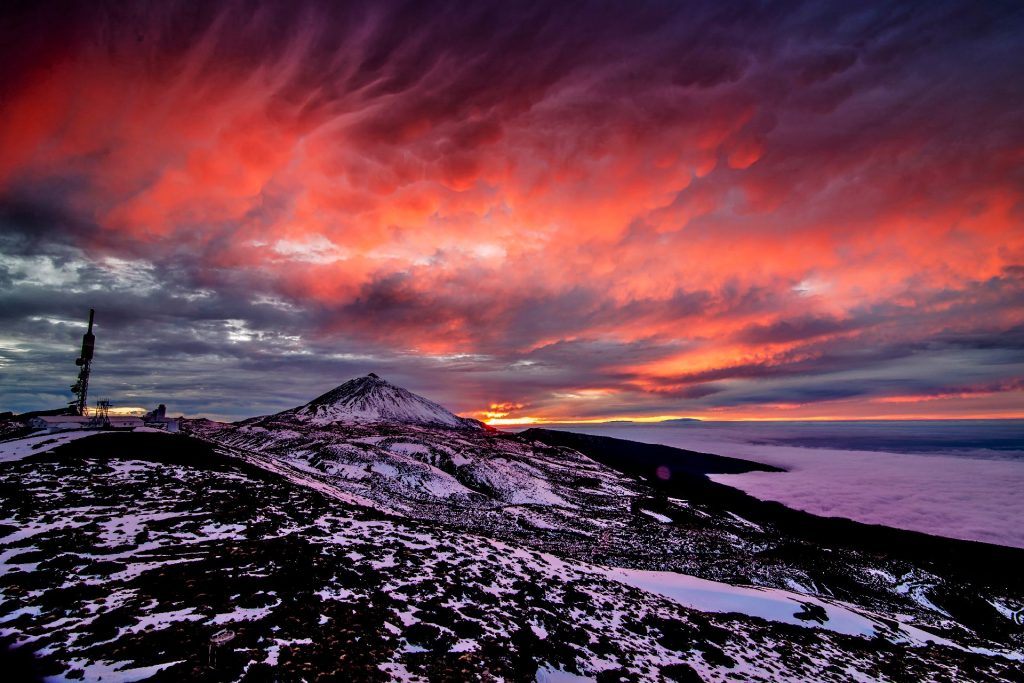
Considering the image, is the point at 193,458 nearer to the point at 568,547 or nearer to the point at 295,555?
the point at 295,555

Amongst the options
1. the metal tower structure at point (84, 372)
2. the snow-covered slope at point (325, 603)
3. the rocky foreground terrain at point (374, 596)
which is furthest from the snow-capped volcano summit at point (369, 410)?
the snow-covered slope at point (325, 603)

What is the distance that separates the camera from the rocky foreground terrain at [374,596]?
1033 cm

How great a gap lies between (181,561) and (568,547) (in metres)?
33.6

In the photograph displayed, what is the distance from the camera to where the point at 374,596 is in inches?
580

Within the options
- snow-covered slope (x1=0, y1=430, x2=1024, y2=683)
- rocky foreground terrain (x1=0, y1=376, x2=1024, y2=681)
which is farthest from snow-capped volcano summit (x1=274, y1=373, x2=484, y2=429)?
snow-covered slope (x1=0, y1=430, x2=1024, y2=683)

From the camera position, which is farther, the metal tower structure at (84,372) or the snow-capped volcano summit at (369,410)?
the snow-capped volcano summit at (369,410)

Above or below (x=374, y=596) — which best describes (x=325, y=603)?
above

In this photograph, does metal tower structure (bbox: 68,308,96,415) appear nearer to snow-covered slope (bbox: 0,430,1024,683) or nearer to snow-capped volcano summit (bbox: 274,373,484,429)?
snow-covered slope (bbox: 0,430,1024,683)

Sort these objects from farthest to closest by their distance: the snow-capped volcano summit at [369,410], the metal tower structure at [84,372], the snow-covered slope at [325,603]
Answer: the snow-capped volcano summit at [369,410] < the metal tower structure at [84,372] < the snow-covered slope at [325,603]

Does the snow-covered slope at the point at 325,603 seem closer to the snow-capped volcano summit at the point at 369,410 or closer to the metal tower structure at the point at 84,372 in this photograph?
the metal tower structure at the point at 84,372

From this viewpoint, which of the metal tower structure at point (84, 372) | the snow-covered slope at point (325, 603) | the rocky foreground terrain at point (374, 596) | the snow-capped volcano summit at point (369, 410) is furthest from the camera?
the snow-capped volcano summit at point (369, 410)

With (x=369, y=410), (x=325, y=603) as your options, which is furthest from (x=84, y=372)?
(x=369, y=410)

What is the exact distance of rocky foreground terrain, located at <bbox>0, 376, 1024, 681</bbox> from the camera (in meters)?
10.3

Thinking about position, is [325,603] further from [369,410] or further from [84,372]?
[369,410]
